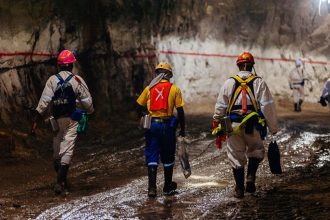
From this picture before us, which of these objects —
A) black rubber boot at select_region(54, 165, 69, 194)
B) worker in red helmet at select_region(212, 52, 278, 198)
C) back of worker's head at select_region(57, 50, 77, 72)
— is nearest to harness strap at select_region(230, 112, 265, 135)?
worker in red helmet at select_region(212, 52, 278, 198)

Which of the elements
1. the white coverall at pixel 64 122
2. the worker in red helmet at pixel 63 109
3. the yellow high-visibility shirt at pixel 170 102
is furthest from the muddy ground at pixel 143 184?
the yellow high-visibility shirt at pixel 170 102

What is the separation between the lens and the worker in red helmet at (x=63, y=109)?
7.41m

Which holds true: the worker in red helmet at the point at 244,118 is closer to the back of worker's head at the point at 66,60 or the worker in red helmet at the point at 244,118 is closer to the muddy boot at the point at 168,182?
the muddy boot at the point at 168,182

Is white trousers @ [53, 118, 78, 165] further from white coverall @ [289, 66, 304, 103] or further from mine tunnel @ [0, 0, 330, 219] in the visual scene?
white coverall @ [289, 66, 304, 103]

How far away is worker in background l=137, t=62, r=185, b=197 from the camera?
23.2 ft

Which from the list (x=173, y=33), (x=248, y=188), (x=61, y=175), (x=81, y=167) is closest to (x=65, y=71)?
(x=61, y=175)

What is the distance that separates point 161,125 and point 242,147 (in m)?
1.14

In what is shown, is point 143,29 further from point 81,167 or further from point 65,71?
point 65,71

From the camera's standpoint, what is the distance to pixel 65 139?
7.50 m

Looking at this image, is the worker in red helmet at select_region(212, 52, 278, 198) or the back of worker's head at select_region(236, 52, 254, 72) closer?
the worker in red helmet at select_region(212, 52, 278, 198)

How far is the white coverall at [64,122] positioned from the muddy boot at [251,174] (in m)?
2.57

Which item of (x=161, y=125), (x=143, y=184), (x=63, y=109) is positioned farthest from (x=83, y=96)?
(x=143, y=184)

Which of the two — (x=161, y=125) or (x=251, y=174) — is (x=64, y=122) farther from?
(x=251, y=174)

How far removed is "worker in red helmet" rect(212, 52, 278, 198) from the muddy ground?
52 cm
